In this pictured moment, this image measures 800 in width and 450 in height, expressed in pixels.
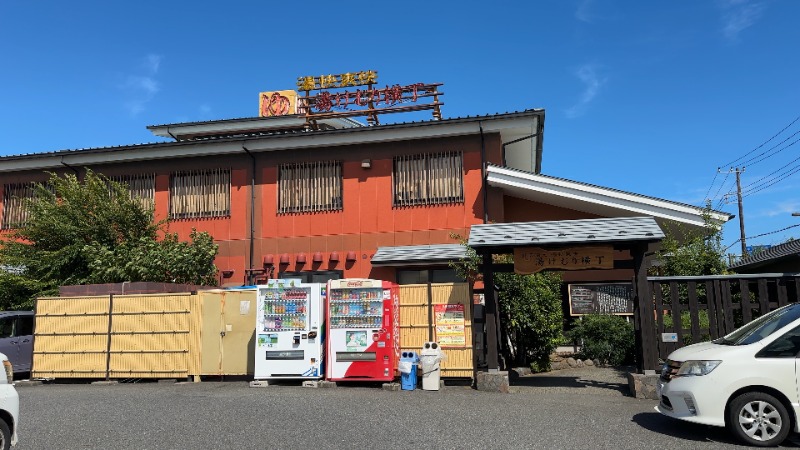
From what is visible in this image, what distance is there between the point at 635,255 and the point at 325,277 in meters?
9.55

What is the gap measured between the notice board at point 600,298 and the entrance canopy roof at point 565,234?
617 cm

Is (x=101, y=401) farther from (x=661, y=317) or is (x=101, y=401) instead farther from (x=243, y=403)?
(x=661, y=317)

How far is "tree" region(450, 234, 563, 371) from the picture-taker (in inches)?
537

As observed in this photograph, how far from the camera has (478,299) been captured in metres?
15.6

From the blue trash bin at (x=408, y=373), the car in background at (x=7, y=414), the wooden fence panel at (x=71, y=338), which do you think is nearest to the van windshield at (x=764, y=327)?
the blue trash bin at (x=408, y=373)

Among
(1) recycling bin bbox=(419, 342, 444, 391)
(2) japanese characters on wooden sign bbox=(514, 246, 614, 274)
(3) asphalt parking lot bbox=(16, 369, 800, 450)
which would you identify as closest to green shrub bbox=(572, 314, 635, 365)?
(3) asphalt parking lot bbox=(16, 369, 800, 450)

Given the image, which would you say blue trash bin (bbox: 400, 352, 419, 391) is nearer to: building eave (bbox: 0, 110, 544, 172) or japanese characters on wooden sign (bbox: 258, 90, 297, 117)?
building eave (bbox: 0, 110, 544, 172)

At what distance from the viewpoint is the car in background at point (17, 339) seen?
14.9 metres

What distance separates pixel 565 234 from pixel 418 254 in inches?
237

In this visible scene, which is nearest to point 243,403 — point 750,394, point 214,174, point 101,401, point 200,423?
point 200,423

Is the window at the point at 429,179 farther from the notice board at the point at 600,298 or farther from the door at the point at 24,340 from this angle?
the door at the point at 24,340

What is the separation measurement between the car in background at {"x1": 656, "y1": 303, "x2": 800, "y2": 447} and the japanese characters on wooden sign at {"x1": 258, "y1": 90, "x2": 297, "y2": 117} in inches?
1026

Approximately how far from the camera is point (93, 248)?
17.0 m

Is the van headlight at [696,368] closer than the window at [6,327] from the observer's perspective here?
Yes
